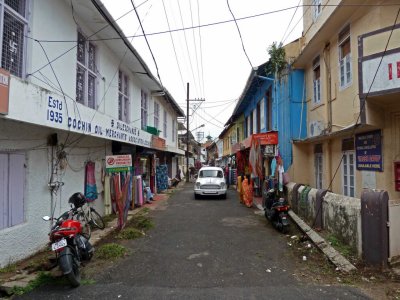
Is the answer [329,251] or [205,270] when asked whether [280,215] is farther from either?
[205,270]

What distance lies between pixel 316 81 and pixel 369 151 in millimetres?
4320

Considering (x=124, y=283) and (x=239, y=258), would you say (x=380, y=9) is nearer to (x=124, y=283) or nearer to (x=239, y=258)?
(x=239, y=258)

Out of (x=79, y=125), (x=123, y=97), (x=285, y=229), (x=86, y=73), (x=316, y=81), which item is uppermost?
(x=316, y=81)

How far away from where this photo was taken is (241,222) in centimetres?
1087

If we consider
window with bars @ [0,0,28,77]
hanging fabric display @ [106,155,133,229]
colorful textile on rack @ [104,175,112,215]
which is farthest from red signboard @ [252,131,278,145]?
window with bars @ [0,0,28,77]

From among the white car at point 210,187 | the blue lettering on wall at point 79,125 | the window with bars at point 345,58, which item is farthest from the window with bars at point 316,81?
the white car at point 210,187

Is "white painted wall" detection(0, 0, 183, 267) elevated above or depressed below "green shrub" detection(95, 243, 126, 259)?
above

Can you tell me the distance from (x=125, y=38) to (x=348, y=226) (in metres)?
7.67

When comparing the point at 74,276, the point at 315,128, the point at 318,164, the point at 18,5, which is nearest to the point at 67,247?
the point at 74,276

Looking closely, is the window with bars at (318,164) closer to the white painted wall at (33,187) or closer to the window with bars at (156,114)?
the white painted wall at (33,187)

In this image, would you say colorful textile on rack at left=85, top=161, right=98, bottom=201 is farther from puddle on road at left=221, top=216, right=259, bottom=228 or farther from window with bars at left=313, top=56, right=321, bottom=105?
window with bars at left=313, top=56, right=321, bottom=105

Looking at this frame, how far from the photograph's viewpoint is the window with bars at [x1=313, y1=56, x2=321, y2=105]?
37.9 ft

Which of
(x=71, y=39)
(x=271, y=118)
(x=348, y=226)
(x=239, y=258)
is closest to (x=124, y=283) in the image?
(x=239, y=258)

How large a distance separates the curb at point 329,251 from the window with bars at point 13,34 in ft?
21.1
